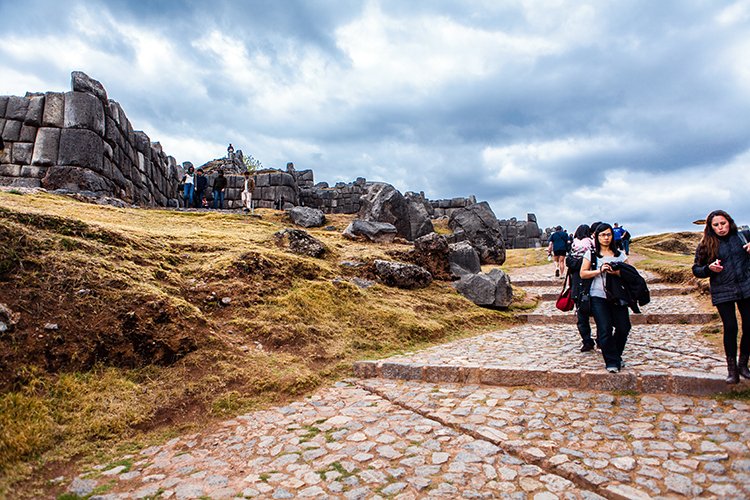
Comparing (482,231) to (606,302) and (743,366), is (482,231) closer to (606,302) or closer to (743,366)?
(606,302)

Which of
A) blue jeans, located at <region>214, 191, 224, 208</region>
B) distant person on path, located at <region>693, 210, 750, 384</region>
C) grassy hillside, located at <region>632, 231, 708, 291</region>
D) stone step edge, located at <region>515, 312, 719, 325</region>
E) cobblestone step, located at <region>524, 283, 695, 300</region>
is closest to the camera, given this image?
distant person on path, located at <region>693, 210, 750, 384</region>

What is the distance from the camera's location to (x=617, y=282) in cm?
582

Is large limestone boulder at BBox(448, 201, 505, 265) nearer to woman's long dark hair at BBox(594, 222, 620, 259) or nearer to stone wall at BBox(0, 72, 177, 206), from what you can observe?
stone wall at BBox(0, 72, 177, 206)

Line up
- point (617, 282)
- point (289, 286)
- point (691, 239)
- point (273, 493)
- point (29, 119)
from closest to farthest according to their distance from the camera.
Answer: point (273, 493), point (617, 282), point (289, 286), point (29, 119), point (691, 239)

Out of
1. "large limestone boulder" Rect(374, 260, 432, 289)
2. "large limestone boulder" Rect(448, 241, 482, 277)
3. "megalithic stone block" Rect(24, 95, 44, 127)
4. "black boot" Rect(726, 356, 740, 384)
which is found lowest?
"black boot" Rect(726, 356, 740, 384)

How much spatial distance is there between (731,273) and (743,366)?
1016mm

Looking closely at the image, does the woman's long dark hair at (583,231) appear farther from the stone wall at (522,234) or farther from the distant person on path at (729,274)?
the stone wall at (522,234)

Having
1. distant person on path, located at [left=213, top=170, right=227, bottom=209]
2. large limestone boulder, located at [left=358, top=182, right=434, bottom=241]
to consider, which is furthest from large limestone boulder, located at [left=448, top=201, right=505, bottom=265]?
distant person on path, located at [left=213, top=170, right=227, bottom=209]

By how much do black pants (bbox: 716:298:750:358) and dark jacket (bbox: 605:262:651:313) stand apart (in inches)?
35.7

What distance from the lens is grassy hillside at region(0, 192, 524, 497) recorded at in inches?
164

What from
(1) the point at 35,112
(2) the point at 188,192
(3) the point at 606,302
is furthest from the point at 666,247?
(1) the point at 35,112

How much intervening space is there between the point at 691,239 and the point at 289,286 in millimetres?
28600

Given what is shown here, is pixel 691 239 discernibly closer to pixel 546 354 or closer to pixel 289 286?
pixel 546 354

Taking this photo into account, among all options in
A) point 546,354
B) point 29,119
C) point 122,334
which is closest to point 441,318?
point 546,354
